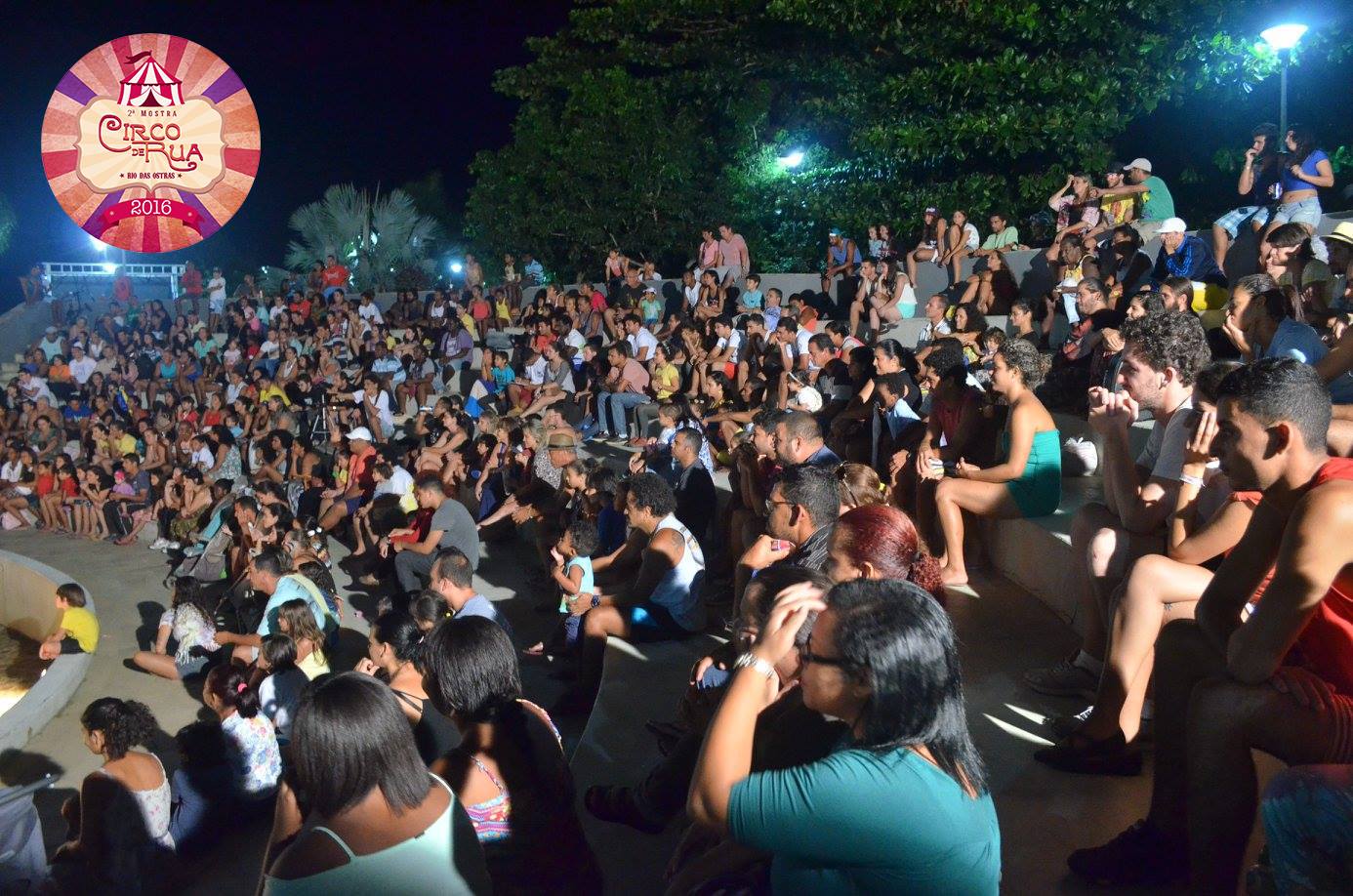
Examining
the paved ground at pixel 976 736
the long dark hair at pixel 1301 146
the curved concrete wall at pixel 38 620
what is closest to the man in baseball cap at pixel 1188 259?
the long dark hair at pixel 1301 146

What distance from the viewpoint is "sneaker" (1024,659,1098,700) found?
4160mm

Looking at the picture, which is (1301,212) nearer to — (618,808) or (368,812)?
(618,808)

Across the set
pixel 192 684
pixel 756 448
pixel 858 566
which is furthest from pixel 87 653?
pixel 858 566

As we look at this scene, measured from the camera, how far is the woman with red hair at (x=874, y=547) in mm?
3406

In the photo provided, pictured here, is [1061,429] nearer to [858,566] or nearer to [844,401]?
[844,401]

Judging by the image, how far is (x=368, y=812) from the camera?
2490mm

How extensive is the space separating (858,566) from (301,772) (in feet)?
5.66

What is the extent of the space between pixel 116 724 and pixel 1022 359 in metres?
4.68

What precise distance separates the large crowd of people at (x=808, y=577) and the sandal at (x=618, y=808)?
15 mm

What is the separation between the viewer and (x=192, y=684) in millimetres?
8242

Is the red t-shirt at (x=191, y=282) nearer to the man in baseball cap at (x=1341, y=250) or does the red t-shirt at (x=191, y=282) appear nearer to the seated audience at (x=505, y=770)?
the man in baseball cap at (x=1341, y=250)

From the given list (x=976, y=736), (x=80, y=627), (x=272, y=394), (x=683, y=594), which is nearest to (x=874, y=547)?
(x=976, y=736)

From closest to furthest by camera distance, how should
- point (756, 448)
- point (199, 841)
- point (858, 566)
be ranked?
1. point (858, 566)
2. point (199, 841)
3. point (756, 448)

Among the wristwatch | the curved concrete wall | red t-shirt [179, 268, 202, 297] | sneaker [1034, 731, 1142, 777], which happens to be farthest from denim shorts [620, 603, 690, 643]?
red t-shirt [179, 268, 202, 297]
